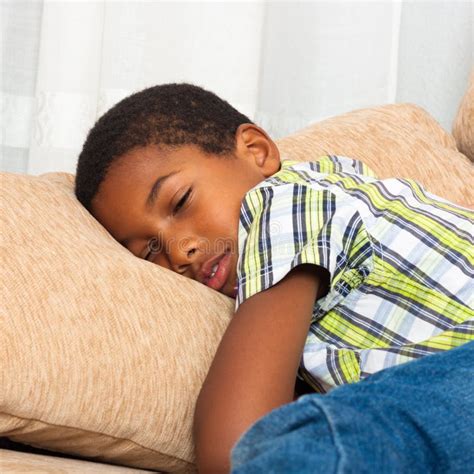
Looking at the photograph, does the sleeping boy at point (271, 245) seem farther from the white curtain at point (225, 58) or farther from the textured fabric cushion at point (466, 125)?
the white curtain at point (225, 58)

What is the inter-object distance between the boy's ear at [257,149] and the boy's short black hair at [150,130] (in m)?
0.01

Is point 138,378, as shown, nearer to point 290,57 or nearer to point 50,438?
point 50,438

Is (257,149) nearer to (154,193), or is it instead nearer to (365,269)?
(154,193)

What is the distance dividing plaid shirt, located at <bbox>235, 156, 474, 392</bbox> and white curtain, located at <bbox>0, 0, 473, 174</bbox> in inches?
41.3

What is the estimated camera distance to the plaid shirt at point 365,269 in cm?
99

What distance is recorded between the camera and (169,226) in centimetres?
116

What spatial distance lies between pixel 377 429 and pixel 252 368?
0.30m

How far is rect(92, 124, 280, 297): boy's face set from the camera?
1.16 m

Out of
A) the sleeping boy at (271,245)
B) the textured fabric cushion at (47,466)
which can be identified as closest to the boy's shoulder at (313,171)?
the sleeping boy at (271,245)

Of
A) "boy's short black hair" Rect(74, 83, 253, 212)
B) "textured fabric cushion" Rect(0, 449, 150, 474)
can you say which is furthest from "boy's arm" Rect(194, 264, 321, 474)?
"boy's short black hair" Rect(74, 83, 253, 212)

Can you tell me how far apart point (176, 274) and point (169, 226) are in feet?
0.31

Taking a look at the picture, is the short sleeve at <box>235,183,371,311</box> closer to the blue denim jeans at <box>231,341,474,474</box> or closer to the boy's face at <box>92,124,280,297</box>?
the boy's face at <box>92,124,280,297</box>

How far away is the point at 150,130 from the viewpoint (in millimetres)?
1225

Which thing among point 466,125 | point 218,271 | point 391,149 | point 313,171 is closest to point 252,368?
point 218,271
